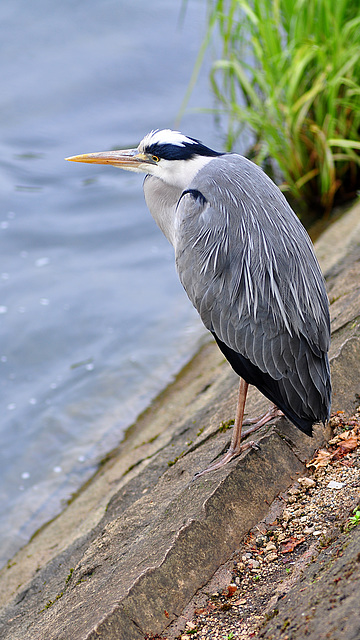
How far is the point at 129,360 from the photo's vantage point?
603 centimetres

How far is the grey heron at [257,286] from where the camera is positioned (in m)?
2.80

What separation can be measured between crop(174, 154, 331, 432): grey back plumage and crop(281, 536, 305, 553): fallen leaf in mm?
485

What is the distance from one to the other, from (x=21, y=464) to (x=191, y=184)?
300 cm

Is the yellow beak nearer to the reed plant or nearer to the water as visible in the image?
Result: the water

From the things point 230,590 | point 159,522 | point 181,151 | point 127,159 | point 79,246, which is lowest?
point 79,246

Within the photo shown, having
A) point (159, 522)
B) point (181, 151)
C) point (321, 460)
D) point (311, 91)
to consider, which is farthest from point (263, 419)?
point (311, 91)

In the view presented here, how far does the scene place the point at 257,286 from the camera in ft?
9.20

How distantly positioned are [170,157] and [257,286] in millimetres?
840

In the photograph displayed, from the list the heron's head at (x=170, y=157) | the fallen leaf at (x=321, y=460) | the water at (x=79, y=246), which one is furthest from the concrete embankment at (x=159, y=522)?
the heron's head at (x=170, y=157)

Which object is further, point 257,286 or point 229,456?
point 229,456

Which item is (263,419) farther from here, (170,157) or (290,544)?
(170,157)

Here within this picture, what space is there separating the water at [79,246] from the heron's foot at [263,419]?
200cm

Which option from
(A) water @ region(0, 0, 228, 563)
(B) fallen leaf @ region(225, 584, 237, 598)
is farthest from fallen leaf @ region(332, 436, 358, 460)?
(A) water @ region(0, 0, 228, 563)

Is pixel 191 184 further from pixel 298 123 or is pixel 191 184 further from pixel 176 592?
pixel 298 123
